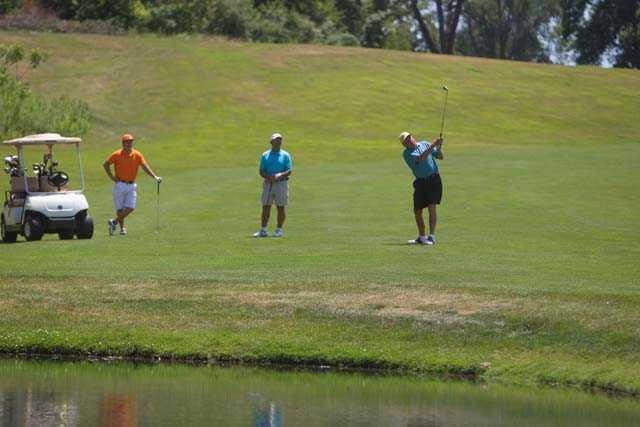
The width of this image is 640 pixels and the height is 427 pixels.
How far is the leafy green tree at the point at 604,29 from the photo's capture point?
3738 inches

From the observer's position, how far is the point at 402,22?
372 ft

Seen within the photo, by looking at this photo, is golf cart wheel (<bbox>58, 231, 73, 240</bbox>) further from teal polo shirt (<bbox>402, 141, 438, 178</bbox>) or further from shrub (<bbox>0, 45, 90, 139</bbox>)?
shrub (<bbox>0, 45, 90, 139</bbox>)

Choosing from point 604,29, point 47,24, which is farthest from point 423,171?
point 604,29

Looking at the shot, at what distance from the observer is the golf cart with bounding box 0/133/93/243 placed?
90.8ft

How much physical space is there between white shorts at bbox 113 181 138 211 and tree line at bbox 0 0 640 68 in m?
47.7

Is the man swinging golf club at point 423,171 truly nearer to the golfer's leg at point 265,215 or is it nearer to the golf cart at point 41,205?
the golfer's leg at point 265,215

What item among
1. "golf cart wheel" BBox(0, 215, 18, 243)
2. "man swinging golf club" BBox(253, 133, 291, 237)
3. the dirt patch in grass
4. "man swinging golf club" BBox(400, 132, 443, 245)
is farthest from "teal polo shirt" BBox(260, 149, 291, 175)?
the dirt patch in grass

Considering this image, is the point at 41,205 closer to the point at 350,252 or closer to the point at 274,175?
the point at 274,175

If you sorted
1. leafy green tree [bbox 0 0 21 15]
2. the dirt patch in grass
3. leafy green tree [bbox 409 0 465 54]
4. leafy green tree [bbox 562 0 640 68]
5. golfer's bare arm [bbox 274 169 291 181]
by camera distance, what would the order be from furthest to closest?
leafy green tree [bbox 409 0 465 54] → leafy green tree [bbox 562 0 640 68] → leafy green tree [bbox 0 0 21 15] → golfer's bare arm [bbox 274 169 291 181] → the dirt patch in grass

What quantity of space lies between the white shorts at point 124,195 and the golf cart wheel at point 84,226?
2.12ft

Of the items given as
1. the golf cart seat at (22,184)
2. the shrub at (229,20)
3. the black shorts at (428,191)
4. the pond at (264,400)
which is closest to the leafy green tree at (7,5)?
the shrub at (229,20)

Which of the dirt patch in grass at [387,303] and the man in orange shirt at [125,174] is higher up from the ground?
the man in orange shirt at [125,174]

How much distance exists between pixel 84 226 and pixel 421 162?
685 centimetres

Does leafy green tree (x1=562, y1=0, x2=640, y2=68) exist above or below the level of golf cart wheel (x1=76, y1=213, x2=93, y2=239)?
above
